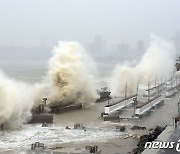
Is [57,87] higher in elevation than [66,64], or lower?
lower

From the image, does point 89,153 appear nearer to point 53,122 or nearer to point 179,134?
point 179,134

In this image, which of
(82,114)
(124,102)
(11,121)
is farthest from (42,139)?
(124,102)

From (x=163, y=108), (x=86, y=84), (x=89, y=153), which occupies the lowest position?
(x=89, y=153)

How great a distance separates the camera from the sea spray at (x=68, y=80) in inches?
1123

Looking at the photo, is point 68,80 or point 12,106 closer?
point 12,106

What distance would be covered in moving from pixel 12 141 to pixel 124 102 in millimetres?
12870

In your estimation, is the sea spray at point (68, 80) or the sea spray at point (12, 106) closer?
the sea spray at point (12, 106)

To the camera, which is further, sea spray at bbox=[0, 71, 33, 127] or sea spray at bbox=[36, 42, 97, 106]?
sea spray at bbox=[36, 42, 97, 106]

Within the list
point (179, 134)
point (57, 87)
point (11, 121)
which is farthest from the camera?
point (57, 87)

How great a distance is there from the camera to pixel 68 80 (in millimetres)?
29938

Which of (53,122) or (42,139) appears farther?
(53,122)

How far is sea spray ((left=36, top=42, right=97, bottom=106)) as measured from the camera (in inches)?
1123

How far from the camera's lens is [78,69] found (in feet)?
104

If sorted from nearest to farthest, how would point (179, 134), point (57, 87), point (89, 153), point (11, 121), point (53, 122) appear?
1. point (89, 153)
2. point (179, 134)
3. point (11, 121)
4. point (53, 122)
5. point (57, 87)
